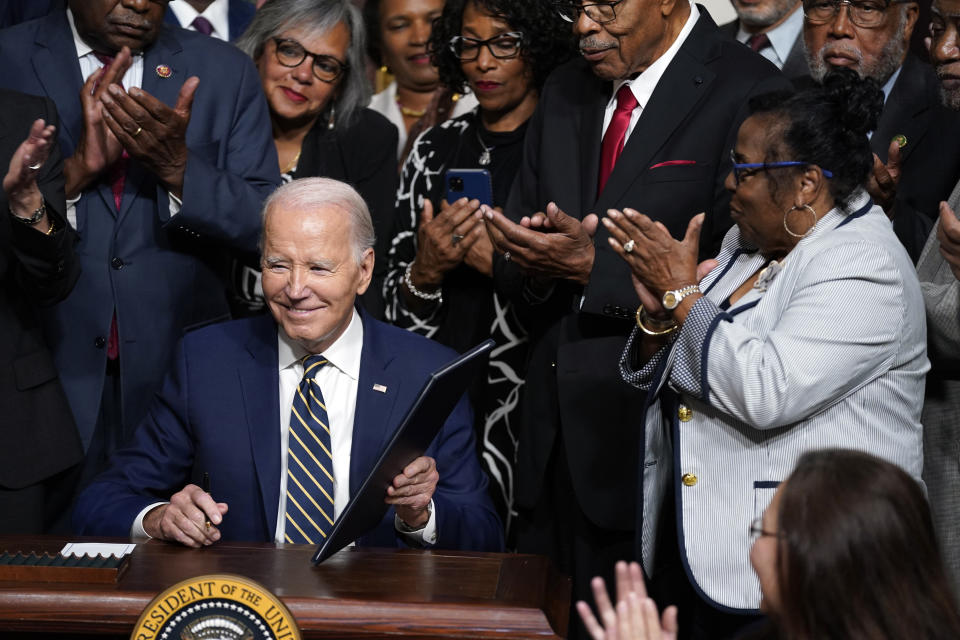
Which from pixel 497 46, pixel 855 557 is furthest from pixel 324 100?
pixel 855 557

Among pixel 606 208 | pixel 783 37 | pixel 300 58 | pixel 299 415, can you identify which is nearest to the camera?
pixel 299 415

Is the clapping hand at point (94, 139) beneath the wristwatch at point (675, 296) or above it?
above

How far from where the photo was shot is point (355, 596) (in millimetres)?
2109

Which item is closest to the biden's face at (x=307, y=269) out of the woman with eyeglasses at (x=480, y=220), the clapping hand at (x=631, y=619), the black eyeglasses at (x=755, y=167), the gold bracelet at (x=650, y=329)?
the gold bracelet at (x=650, y=329)

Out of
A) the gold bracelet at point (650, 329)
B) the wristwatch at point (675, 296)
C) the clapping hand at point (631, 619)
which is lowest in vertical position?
the clapping hand at point (631, 619)

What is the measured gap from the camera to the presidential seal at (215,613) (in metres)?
1.83

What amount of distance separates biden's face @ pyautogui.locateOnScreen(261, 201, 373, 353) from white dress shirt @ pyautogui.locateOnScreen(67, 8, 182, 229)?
679 millimetres

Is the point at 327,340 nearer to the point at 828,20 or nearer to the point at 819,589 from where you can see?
the point at 819,589

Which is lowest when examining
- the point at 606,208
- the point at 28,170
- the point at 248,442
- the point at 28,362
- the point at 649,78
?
the point at 248,442

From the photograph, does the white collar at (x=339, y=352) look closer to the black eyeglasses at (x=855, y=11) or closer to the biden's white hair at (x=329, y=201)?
the biden's white hair at (x=329, y=201)

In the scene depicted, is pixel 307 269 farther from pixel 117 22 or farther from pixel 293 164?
pixel 293 164

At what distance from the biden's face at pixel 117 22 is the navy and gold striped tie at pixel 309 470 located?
1.31 m

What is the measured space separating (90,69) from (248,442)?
4.65 feet

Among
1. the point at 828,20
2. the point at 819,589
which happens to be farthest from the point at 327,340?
the point at 828,20
